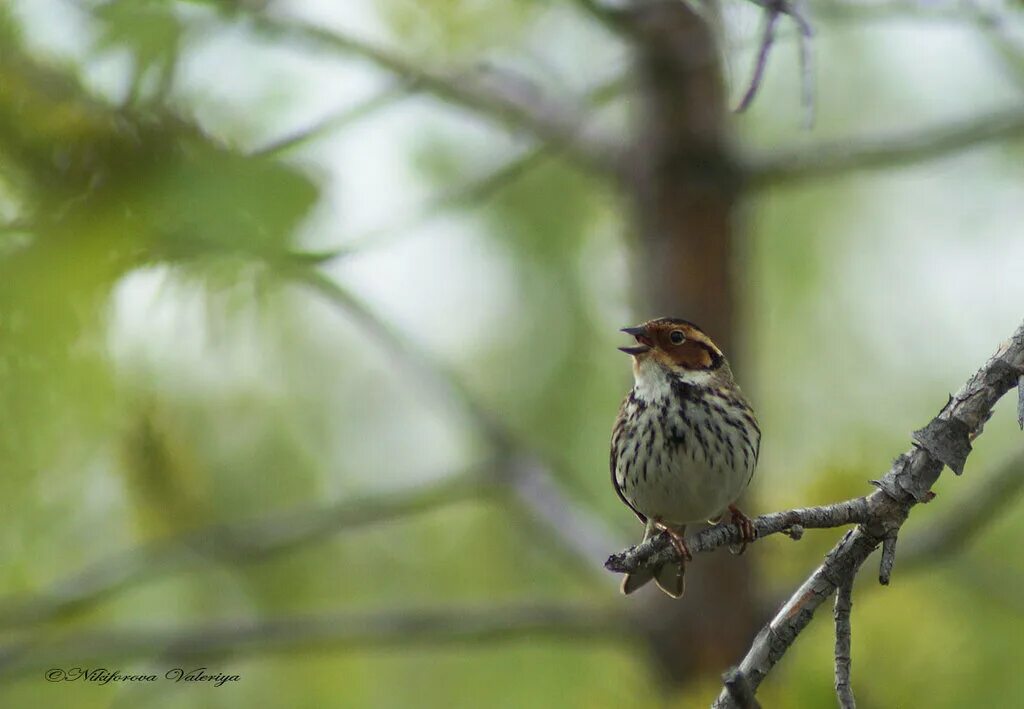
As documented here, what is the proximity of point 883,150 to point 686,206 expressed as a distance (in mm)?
811

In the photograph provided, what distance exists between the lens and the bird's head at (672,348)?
3502mm

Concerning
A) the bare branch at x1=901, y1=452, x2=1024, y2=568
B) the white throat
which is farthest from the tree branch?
the bare branch at x1=901, y1=452, x2=1024, y2=568

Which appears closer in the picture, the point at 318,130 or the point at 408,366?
the point at 318,130

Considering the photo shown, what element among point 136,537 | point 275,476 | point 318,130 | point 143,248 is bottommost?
point 143,248

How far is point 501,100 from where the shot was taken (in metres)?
5.20

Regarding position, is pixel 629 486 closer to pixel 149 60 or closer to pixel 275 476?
pixel 149 60

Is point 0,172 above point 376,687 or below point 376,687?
below

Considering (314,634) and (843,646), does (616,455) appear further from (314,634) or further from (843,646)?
(843,646)

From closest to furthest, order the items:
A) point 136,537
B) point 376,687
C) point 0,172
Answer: point 0,172
point 136,537
point 376,687

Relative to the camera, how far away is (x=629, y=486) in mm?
3242

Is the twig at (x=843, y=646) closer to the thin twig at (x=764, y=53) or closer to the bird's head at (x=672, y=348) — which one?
the thin twig at (x=764, y=53)

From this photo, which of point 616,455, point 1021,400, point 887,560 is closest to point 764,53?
point 1021,400

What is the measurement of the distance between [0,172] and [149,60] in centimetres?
25

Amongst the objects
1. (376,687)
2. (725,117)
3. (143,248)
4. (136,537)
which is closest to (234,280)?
(143,248)
